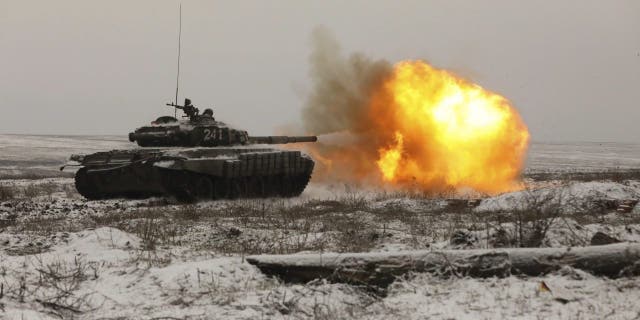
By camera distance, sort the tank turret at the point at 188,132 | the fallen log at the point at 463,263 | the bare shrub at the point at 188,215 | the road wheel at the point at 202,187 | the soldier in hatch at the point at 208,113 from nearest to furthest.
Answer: the fallen log at the point at 463,263 → the bare shrub at the point at 188,215 → the road wheel at the point at 202,187 → the tank turret at the point at 188,132 → the soldier in hatch at the point at 208,113

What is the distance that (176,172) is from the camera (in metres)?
17.3

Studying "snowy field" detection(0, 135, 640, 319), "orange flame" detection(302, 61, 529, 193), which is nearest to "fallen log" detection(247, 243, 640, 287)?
"snowy field" detection(0, 135, 640, 319)

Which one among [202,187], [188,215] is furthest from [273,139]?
[188,215]

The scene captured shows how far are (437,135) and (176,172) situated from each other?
1133 centimetres

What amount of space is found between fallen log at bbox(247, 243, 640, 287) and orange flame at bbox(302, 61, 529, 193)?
17215mm

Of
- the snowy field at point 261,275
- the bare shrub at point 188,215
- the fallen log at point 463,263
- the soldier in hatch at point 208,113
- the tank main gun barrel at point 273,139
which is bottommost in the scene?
the bare shrub at point 188,215

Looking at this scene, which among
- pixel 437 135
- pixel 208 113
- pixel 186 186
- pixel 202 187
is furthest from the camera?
pixel 437 135

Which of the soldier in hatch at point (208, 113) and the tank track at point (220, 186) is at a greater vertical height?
the soldier in hatch at point (208, 113)

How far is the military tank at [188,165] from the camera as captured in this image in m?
17.2

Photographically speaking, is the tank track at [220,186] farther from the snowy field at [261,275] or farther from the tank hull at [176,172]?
the snowy field at [261,275]

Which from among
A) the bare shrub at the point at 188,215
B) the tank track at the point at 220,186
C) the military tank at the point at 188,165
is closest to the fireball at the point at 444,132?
the tank track at the point at 220,186

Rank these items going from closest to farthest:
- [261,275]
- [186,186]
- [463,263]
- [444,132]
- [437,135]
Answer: [463,263]
[261,275]
[186,186]
[444,132]
[437,135]

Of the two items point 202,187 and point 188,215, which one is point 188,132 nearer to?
point 202,187

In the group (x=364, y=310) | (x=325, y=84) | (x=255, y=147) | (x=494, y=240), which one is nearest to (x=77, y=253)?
(x=364, y=310)
